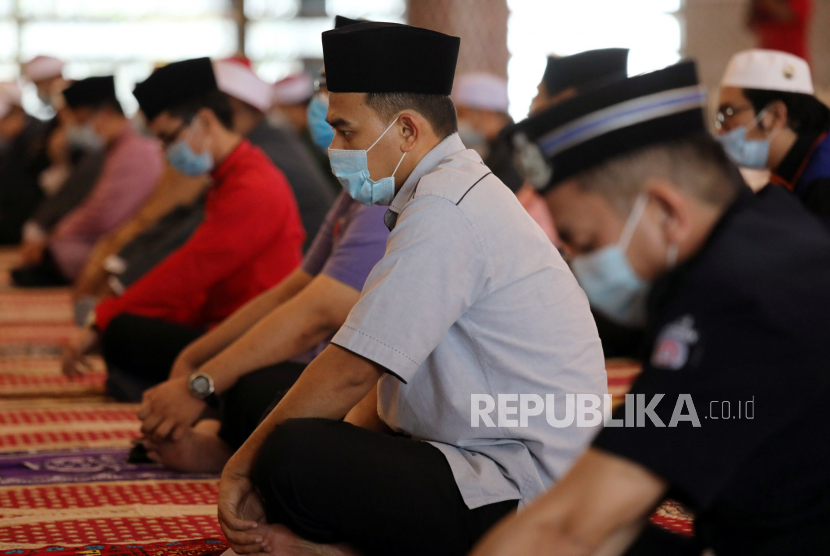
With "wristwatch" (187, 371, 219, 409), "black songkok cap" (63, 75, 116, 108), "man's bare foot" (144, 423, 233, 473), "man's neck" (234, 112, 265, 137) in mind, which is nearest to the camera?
"wristwatch" (187, 371, 219, 409)

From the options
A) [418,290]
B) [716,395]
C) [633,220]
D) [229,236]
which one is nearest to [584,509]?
[716,395]

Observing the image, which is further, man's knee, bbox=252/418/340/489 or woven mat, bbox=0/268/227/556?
woven mat, bbox=0/268/227/556

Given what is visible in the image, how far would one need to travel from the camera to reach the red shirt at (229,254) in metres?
2.69

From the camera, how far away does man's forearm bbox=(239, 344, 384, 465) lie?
4.62 feet

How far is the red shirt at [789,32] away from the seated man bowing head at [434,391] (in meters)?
2.86

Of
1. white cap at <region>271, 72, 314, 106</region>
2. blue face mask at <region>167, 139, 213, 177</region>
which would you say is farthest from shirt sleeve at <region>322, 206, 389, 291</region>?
white cap at <region>271, 72, 314, 106</region>

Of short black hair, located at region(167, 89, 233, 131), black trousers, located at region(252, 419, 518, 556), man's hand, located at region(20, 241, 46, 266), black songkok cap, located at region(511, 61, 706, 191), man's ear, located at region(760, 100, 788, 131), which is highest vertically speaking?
black songkok cap, located at region(511, 61, 706, 191)

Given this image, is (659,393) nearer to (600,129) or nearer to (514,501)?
(600,129)

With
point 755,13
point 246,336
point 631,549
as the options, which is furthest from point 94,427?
point 755,13

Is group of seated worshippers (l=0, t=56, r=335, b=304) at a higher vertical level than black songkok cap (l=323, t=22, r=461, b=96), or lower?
lower

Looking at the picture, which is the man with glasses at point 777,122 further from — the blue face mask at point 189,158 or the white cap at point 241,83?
the white cap at point 241,83

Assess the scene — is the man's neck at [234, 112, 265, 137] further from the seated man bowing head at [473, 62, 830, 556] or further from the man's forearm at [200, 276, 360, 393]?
the seated man bowing head at [473, 62, 830, 556]

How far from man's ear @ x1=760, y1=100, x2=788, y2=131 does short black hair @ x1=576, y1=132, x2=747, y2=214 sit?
6.52 feet

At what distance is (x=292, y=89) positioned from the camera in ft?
25.2
